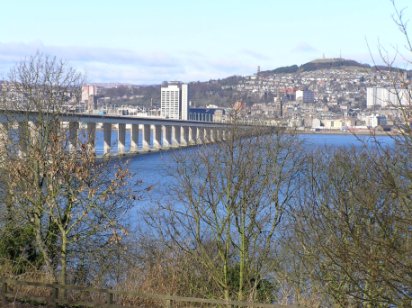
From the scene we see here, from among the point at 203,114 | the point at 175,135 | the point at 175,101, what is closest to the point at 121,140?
the point at 175,135

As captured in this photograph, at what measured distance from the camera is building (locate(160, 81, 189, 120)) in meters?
145

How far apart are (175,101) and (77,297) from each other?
143083 mm

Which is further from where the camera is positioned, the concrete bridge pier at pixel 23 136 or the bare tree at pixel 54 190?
the concrete bridge pier at pixel 23 136

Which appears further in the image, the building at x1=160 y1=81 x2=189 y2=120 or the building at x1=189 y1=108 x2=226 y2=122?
the building at x1=160 y1=81 x2=189 y2=120

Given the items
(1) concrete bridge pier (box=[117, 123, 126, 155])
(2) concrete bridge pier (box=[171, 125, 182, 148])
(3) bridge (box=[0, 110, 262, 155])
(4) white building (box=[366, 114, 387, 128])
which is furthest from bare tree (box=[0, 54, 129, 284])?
(2) concrete bridge pier (box=[171, 125, 182, 148])

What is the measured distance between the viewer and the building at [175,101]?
145375 millimetres

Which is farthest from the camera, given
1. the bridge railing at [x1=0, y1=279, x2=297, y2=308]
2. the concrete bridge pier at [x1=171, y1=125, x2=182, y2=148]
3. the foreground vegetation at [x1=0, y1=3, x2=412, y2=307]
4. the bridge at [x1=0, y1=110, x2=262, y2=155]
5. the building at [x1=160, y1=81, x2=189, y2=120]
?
the building at [x1=160, y1=81, x2=189, y2=120]

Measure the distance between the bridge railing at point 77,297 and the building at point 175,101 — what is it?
127427 mm

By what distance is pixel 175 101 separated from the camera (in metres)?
155

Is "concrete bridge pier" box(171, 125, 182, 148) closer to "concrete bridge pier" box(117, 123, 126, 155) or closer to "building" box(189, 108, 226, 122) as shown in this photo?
"concrete bridge pier" box(117, 123, 126, 155)

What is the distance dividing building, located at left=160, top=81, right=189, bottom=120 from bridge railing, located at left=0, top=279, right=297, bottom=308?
127427mm

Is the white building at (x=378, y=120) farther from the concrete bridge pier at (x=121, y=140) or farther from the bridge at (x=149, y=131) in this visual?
the concrete bridge pier at (x=121, y=140)

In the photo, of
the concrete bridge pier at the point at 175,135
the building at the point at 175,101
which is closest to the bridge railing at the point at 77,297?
the concrete bridge pier at the point at 175,135

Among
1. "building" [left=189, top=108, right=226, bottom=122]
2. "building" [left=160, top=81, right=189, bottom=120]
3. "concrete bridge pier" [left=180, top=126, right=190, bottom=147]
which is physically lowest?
"concrete bridge pier" [left=180, top=126, right=190, bottom=147]
